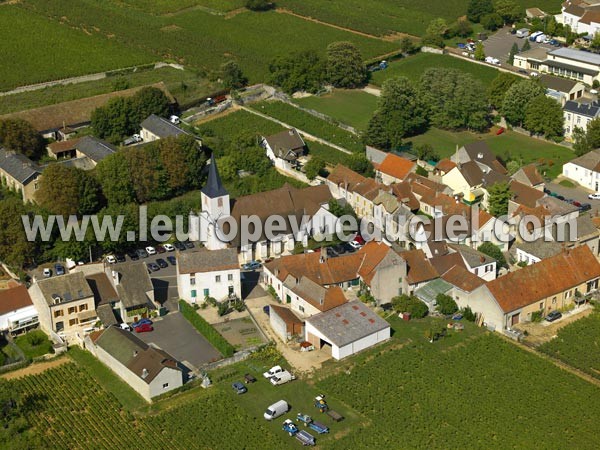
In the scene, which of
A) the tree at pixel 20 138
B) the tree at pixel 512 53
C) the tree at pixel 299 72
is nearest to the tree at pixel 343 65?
the tree at pixel 299 72

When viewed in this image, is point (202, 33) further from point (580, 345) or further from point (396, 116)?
→ point (580, 345)

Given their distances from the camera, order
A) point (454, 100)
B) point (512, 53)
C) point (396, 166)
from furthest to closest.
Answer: point (512, 53)
point (454, 100)
point (396, 166)

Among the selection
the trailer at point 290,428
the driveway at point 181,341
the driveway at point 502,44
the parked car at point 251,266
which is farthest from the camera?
the driveway at point 502,44

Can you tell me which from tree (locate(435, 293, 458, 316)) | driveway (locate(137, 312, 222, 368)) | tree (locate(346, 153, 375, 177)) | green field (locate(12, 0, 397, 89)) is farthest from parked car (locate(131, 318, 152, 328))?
green field (locate(12, 0, 397, 89))

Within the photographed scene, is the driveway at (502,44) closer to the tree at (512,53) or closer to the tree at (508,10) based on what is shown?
the tree at (512,53)

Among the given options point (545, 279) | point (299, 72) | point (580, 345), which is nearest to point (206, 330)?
point (545, 279)

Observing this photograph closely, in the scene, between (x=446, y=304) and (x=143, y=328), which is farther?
(x=446, y=304)
